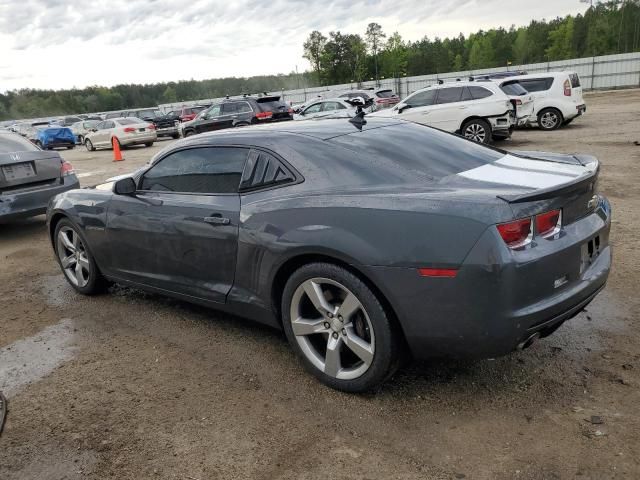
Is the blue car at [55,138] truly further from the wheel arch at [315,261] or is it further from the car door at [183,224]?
the wheel arch at [315,261]

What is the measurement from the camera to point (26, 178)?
285 inches

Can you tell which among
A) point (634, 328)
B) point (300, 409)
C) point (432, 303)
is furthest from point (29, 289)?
point (634, 328)

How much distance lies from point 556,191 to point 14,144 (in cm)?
741

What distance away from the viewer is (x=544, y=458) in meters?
2.41

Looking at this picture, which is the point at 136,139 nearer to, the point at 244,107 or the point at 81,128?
the point at 244,107

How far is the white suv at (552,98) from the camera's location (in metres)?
16.0

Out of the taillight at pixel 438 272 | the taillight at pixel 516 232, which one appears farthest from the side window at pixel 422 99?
Result: the taillight at pixel 438 272

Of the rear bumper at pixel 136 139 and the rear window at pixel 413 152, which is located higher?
the rear window at pixel 413 152

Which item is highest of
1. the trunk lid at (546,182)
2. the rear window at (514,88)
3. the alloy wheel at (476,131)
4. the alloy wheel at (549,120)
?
the trunk lid at (546,182)

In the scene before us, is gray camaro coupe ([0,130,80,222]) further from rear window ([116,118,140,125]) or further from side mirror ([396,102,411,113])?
rear window ([116,118,140,125])

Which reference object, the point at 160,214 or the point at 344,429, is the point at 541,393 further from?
the point at 160,214

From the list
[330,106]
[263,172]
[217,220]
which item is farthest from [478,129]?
[217,220]

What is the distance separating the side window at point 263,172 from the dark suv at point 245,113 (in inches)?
639

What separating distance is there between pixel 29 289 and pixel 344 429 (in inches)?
159
